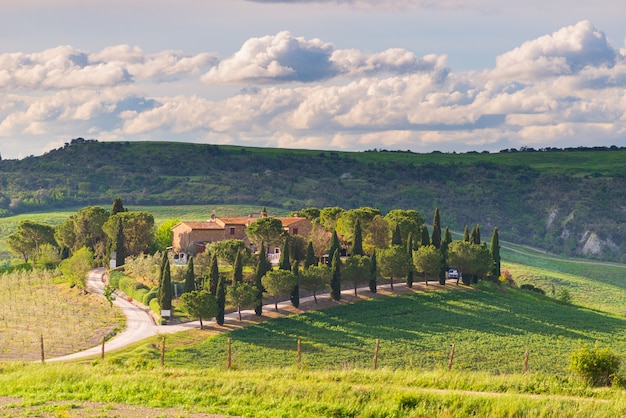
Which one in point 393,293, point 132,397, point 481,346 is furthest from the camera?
point 393,293

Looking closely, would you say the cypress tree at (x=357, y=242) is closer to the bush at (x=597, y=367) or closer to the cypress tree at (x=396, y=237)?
the cypress tree at (x=396, y=237)

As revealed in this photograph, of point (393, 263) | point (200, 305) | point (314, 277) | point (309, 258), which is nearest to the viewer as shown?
point (200, 305)

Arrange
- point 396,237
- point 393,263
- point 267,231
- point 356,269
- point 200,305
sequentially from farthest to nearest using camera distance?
point 267,231 < point 396,237 < point 393,263 < point 356,269 < point 200,305

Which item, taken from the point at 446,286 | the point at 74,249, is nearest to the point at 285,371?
the point at 446,286

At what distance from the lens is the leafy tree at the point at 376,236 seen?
385 feet

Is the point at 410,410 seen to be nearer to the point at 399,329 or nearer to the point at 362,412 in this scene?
the point at 362,412

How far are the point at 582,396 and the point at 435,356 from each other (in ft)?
140

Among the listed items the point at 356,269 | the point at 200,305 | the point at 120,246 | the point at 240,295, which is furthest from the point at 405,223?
the point at 200,305

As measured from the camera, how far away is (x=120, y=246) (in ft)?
373

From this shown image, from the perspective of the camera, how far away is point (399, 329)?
88.0 metres

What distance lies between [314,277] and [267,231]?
1815cm

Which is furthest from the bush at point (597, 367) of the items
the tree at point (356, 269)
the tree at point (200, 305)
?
the tree at point (356, 269)

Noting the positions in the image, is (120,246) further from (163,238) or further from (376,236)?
(376,236)

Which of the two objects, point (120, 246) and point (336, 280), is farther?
point (120, 246)
